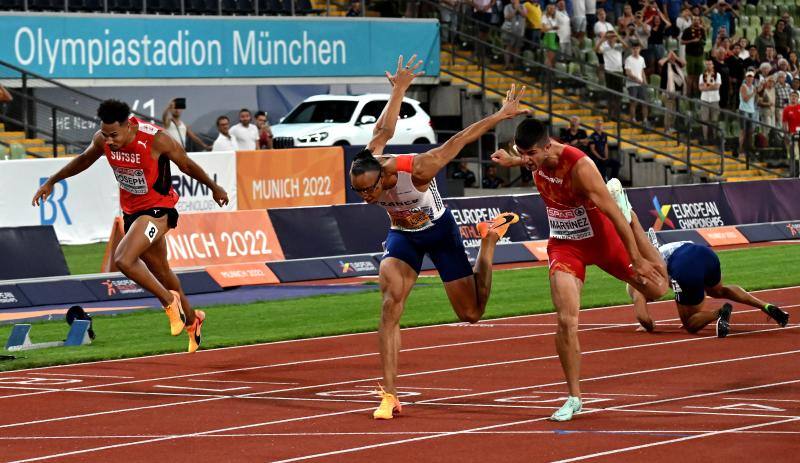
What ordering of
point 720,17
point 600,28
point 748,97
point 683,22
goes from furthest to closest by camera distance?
1. point 720,17
2. point 683,22
3. point 600,28
4. point 748,97

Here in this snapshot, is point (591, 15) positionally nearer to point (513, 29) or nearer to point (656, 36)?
point (656, 36)

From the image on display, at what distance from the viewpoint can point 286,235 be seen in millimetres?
24375

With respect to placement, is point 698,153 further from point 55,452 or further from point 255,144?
point 55,452

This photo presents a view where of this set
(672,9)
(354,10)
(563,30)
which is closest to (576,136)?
(563,30)

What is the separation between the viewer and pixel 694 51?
39375mm

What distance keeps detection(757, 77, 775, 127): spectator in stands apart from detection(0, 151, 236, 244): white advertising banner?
16502 millimetres

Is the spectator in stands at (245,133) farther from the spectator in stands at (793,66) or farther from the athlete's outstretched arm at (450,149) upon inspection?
Result: the athlete's outstretched arm at (450,149)

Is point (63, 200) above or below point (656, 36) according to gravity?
below

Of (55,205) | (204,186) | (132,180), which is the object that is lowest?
(55,205)

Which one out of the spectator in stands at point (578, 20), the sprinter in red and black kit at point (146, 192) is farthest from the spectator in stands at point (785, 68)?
the sprinter in red and black kit at point (146, 192)

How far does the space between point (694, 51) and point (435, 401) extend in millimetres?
29015

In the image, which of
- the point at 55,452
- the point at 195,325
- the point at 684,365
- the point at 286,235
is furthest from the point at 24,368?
the point at 286,235

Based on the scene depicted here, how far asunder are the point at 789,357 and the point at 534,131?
14.3 ft

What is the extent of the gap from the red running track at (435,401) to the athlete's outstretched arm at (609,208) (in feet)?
3.40
